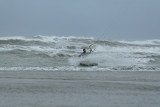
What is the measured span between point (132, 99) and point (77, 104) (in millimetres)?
1292

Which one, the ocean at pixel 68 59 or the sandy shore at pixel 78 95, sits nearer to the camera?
the sandy shore at pixel 78 95

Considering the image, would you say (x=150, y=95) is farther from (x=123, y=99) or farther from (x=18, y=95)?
(x=18, y=95)

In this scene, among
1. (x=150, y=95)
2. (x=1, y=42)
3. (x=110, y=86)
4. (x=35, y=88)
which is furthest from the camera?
(x=1, y=42)

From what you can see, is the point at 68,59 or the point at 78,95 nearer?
the point at 78,95

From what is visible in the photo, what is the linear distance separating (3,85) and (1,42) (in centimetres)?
2410

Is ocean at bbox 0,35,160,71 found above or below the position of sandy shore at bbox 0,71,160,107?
above

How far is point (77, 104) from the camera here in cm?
548

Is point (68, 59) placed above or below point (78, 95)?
above

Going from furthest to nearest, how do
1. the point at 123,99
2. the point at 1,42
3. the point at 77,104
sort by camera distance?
1. the point at 1,42
2. the point at 123,99
3. the point at 77,104

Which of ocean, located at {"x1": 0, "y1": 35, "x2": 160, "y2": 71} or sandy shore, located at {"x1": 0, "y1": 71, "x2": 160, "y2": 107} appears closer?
sandy shore, located at {"x1": 0, "y1": 71, "x2": 160, "y2": 107}

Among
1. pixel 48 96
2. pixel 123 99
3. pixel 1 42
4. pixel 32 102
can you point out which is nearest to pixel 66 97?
pixel 48 96

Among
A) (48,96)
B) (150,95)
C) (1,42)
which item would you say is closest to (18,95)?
(48,96)

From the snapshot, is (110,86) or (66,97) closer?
(66,97)

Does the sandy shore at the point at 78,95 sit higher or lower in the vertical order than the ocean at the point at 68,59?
lower
